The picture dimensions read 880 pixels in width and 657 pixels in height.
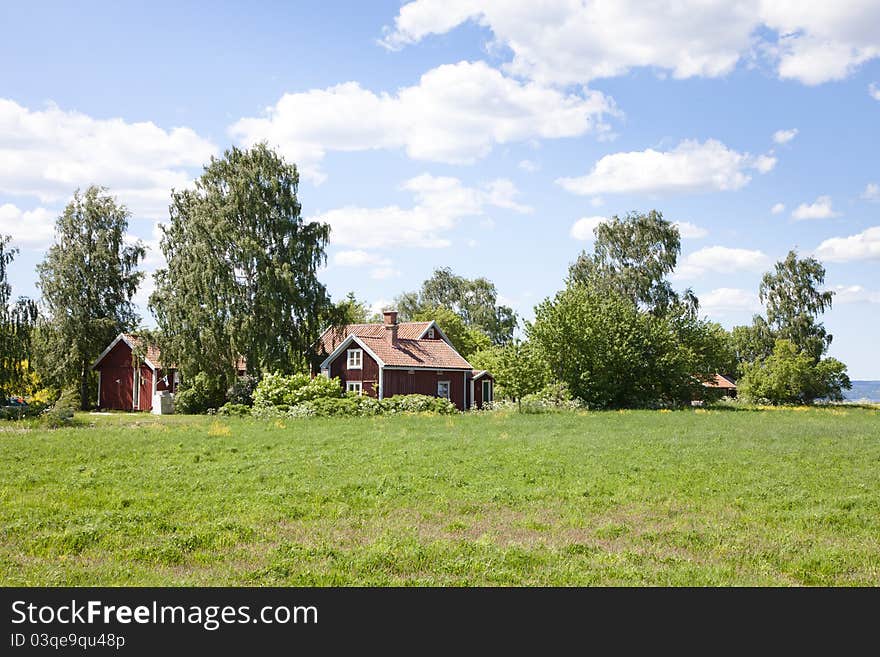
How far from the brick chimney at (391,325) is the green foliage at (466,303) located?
41.3 m

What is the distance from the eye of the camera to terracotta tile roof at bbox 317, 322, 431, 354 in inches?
1820

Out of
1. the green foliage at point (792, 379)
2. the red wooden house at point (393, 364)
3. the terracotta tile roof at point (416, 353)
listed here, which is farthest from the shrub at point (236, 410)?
the green foliage at point (792, 379)

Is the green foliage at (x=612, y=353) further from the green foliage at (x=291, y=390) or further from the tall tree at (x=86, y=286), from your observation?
the tall tree at (x=86, y=286)

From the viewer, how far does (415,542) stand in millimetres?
9523

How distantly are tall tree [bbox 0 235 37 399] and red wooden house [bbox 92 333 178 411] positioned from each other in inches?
411

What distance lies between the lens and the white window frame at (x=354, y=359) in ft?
149

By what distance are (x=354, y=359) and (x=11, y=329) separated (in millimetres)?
18388

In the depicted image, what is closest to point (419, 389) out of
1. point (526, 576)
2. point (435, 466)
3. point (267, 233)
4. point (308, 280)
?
point (308, 280)

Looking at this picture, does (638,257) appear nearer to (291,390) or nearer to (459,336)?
(459,336)

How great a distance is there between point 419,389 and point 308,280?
9.52 metres

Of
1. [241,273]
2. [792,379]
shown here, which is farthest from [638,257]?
[241,273]

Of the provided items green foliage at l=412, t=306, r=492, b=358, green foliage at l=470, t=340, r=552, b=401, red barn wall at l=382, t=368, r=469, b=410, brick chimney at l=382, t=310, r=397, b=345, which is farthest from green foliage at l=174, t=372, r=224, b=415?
green foliage at l=412, t=306, r=492, b=358

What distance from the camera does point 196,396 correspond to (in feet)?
135
